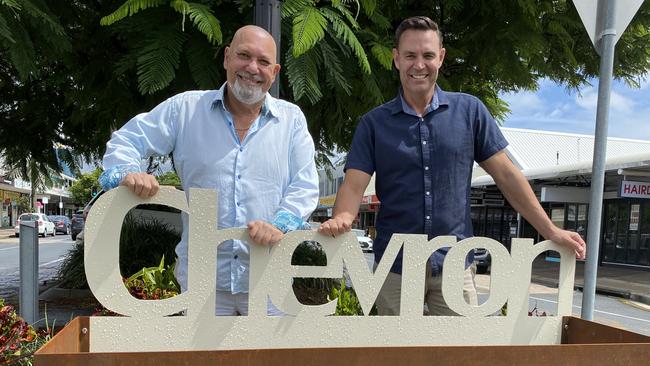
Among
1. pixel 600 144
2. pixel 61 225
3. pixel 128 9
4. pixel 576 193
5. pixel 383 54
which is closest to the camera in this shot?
pixel 128 9

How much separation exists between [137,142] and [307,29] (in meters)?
0.86

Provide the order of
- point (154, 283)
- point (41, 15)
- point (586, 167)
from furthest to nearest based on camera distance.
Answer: point (586, 167) → point (154, 283) → point (41, 15)

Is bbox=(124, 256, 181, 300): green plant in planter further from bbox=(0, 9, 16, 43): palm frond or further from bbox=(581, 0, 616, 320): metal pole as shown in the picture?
bbox=(581, 0, 616, 320): metal pole

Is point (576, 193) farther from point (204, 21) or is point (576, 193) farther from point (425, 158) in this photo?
point (204, 21)

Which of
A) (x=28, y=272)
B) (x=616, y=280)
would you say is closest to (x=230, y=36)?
(x=28, y=272)

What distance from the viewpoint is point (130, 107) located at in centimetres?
379

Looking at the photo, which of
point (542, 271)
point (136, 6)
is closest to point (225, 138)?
point (136, 6)

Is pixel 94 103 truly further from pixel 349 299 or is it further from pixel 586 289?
pixel 586 289

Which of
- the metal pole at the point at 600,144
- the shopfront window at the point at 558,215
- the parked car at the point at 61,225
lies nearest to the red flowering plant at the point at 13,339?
the metal pole at the point at 600,144

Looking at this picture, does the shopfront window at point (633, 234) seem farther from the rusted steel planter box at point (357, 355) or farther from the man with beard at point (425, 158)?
the rusted steel planter box at point (357, 355)

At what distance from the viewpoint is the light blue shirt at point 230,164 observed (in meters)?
1.96

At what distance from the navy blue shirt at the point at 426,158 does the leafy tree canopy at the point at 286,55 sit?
494 mm

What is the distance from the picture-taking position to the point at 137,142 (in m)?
1.89

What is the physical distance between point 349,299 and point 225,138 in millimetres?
2586
